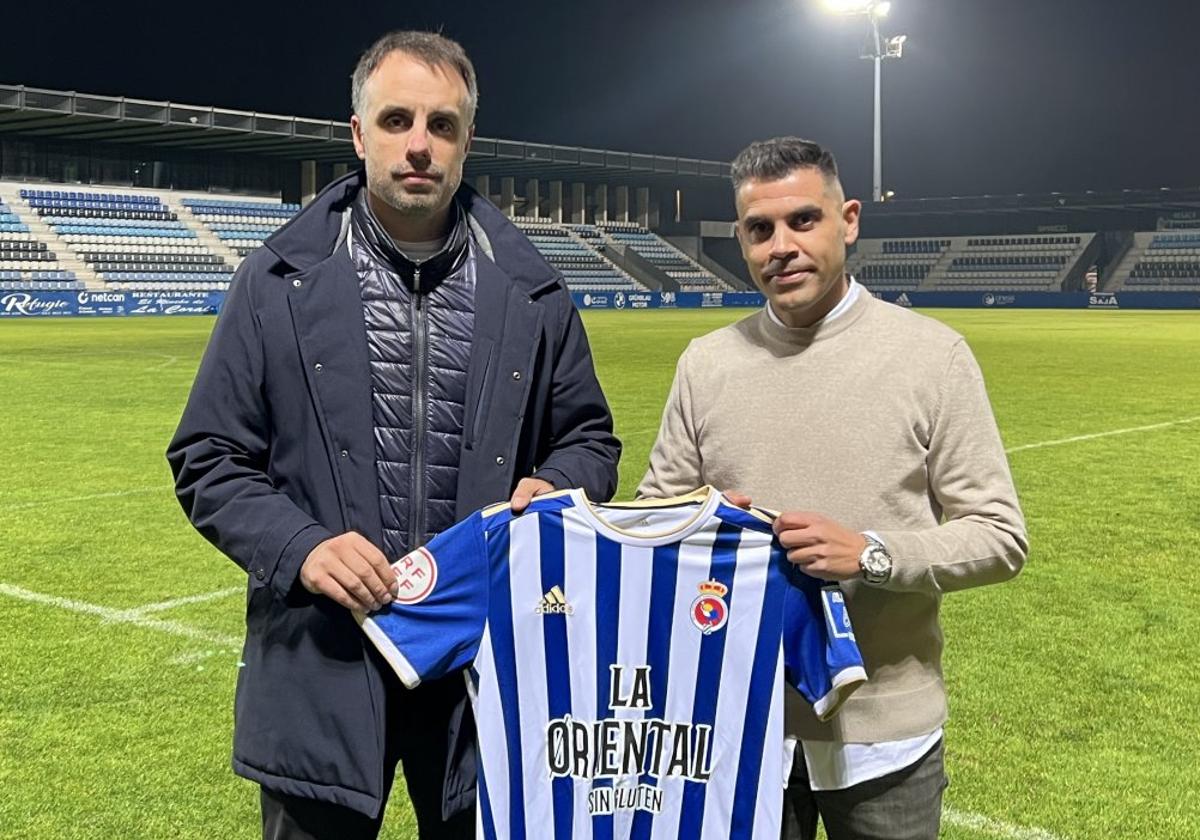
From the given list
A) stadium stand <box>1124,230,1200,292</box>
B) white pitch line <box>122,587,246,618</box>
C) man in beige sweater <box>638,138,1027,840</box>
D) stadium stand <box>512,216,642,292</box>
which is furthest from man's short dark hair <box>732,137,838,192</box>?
stadium stand <box>1124,230,1200,292</box>

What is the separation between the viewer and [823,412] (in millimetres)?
1958

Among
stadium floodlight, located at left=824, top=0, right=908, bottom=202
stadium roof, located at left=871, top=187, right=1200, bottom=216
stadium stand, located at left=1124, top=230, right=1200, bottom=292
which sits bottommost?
stadium stand, located at left=1124, top=230, right=1200, bottom=292

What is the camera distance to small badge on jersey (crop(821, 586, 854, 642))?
72.5 inches

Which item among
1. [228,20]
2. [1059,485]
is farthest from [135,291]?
[1059,485]

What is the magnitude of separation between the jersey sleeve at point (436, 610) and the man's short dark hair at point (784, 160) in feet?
2.58

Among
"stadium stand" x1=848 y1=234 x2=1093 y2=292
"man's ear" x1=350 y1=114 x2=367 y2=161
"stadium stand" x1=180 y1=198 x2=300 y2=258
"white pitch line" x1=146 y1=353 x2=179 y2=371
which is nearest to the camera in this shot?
"man's ear" x1=350 y1=114 x2=367 y2=161

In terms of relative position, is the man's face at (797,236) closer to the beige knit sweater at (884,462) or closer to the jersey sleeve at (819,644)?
the beige knit sweater at (884,462)

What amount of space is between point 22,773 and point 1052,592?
4.46 metres

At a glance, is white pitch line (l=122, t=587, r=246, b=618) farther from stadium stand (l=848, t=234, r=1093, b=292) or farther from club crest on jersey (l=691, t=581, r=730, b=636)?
stadium stand (l=848, t=234, r=1093, b=292)

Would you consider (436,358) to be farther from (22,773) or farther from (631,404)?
(631,404)

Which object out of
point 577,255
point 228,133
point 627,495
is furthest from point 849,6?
point 627,495

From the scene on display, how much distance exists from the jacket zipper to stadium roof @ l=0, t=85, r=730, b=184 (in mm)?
34414

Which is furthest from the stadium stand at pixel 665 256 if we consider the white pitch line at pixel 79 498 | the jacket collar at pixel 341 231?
the jacket collar at pixel 341 231

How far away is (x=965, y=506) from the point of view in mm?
1895
